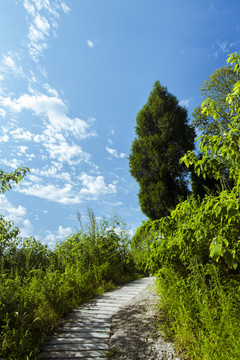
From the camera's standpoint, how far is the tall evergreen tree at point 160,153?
41.3 ft

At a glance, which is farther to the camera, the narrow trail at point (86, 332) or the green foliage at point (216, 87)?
the green foliage at point (216, 87)

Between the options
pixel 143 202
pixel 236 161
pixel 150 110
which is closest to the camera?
pixel 236 161

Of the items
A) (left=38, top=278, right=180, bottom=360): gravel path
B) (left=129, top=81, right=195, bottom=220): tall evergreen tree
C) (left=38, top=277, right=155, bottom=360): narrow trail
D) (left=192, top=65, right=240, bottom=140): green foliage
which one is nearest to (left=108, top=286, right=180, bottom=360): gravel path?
(left=38, top=278, right=180, bottom=360): gravel path

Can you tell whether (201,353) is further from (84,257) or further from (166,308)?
(84,257)

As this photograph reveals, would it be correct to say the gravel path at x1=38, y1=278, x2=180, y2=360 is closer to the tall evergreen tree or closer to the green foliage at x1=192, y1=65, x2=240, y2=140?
the tall evergreen tree

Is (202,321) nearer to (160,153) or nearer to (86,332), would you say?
(86,332)

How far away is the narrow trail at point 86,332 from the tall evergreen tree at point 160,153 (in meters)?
7.98

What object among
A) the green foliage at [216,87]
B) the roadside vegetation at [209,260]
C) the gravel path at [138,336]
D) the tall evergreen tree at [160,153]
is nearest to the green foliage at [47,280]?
the gravel path at [138,336]

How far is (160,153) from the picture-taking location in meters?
13.2

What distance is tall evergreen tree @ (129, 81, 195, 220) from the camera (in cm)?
1259

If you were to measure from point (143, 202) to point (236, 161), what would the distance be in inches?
406

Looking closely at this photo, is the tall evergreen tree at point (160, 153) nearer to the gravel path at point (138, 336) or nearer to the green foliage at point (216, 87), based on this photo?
the green foliage at point (216, 87)

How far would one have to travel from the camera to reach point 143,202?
42.1ft

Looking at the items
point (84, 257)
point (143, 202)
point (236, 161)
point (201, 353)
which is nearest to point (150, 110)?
point (143, 202)
